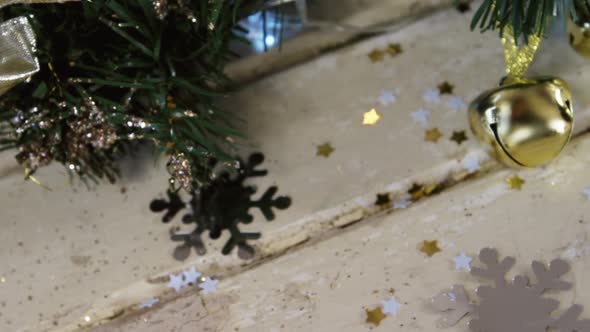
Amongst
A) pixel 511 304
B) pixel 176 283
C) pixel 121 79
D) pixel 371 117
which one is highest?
pixel 121 79

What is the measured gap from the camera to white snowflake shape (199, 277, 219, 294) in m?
0.65

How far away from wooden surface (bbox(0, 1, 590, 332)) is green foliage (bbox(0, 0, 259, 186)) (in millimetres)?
86

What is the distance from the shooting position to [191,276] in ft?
2.18

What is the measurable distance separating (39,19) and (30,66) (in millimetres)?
48

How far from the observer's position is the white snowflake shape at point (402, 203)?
673mm

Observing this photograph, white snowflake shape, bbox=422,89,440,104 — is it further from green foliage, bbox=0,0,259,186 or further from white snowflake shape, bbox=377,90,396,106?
green foliage, bbox=0,0,259,186

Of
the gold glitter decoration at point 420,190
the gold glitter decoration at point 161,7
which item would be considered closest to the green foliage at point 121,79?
the gold glitter decoration at point 161,7

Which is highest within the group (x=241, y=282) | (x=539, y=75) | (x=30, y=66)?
(x=30, y=66)

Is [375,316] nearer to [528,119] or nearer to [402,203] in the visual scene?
[402,203]

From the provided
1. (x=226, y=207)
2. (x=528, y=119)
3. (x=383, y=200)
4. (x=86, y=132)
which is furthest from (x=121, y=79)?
(x=528, y=119)

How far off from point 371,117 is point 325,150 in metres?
0.06

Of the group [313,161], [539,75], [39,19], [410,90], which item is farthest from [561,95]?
[39,19]

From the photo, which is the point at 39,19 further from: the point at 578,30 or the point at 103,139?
the point at 578,30

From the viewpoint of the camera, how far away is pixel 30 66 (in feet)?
1.80
